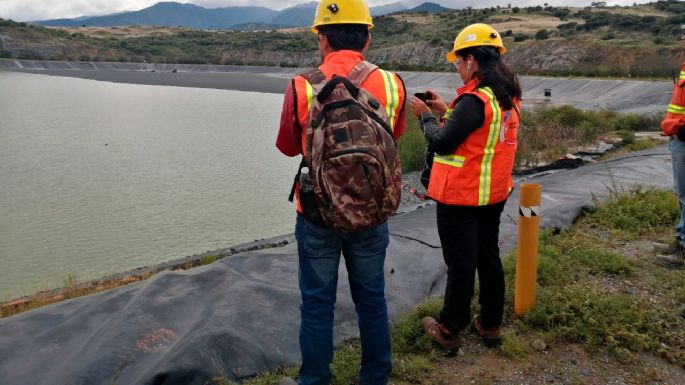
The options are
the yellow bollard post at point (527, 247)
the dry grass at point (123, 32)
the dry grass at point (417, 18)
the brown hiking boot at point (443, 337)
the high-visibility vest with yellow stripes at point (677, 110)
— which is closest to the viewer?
the brown hiking boot at point (443, 337)

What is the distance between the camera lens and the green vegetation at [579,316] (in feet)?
11.5

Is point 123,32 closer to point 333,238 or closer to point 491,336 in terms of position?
point 491,336

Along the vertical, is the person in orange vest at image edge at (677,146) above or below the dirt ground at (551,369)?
above

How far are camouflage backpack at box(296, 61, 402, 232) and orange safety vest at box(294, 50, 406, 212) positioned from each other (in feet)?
0.13

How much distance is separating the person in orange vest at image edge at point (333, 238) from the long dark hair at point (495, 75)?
0.61 meters

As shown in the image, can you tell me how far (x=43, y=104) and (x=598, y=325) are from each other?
96.5ft

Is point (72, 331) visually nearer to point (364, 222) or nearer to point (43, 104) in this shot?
point (364, 222)

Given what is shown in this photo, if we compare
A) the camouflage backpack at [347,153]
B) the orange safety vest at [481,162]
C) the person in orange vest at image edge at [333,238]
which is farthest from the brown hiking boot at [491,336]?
the camouflage backpack at [347,153]

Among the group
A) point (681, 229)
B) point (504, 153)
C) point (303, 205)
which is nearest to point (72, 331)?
point (303, 205)

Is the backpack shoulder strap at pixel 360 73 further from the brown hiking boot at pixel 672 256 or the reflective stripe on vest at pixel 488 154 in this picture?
the brown hiking boot at pixel 672 256

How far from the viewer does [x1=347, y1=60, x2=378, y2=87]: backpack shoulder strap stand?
8.29ft

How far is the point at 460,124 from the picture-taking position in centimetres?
304

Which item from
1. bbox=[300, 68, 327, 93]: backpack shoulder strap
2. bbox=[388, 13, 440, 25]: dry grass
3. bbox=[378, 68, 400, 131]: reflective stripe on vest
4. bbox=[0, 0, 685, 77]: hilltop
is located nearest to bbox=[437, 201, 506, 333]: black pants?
bbox=[378, 68, 400, 131]: reflective stripe on vest

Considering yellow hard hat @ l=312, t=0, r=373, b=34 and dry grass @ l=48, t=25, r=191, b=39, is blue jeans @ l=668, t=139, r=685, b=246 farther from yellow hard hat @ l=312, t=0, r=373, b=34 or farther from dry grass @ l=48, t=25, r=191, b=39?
dry grass @ l=48, t=25, r=191, b=39
